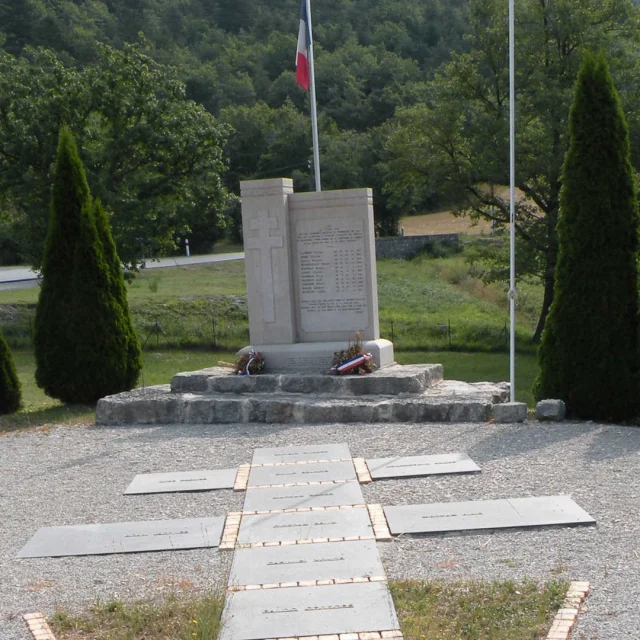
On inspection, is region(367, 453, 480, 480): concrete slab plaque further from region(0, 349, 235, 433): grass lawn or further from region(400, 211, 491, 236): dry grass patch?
region(400, 211, 491, 236): dry grass patch

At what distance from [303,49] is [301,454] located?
21.6 ft

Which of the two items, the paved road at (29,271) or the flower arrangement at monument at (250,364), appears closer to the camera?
the flower arrangement at monument at (250,364)

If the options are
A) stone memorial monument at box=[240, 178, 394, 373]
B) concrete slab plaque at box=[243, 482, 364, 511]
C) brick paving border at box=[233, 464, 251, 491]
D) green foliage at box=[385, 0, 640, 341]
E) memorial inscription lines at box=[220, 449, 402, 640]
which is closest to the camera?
memorial inscription lines at box=[220, 449, 402, 640]

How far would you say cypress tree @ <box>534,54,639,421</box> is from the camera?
30.8 ft

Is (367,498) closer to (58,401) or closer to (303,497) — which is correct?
(303,497)

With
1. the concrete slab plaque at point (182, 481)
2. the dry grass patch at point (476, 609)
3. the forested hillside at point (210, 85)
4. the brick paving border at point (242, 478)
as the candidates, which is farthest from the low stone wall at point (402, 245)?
the dry grass patch at point (476, 609)

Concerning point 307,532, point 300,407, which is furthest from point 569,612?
point 300,407

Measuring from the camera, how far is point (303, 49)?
12.4 metres

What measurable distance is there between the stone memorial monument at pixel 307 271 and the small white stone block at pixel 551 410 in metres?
2.28

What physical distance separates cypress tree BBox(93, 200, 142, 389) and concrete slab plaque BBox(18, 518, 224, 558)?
229 inches

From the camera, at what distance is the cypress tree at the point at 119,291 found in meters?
11.9

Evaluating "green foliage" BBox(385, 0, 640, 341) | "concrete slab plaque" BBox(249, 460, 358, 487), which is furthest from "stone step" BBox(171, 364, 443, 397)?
"green foliage" BBox(385, 0, 640, 341)

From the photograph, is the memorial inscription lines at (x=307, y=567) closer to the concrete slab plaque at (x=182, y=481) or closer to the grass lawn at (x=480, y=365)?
the concrete slab plaque at (x=182, y=481)

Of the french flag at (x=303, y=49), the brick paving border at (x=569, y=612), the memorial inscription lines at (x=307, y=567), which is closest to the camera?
the brick paving border at (x=569, y=612)
